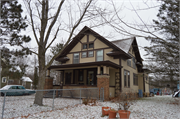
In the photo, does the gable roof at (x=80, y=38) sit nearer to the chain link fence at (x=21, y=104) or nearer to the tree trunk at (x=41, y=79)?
the chain link fence at (x=21, y=104)

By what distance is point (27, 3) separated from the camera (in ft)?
30.2

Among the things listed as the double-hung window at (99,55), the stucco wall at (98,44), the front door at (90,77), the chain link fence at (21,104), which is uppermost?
the stucco wall at (98,44)

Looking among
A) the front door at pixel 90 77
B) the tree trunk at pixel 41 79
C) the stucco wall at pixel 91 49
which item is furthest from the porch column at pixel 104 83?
the tree trunk at pixel 41 79

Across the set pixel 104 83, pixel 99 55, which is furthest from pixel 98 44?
pixel 104 83

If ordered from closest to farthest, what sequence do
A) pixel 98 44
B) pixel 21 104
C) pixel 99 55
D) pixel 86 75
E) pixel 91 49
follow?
pixel 21 104 → pixel 99 55 → pixel 98 44 → pixel 91 49 → pixel 86 75

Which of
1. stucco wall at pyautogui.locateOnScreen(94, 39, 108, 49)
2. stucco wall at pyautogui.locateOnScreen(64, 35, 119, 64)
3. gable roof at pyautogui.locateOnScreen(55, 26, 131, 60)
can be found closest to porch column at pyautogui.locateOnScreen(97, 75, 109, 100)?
stucco wall at pyautogui.locateOnScreen(64, 35, 119, 64)

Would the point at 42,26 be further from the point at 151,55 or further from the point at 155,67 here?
the point at 155,67

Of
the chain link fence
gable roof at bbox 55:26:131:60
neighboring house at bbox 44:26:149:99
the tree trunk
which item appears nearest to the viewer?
the chain link fence

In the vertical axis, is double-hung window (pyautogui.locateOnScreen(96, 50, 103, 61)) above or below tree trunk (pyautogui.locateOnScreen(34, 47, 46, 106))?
above

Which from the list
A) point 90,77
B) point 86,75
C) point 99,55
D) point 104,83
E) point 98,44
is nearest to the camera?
point 104,83

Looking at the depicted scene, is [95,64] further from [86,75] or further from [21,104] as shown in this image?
[21,104]

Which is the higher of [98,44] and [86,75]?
[98,44]

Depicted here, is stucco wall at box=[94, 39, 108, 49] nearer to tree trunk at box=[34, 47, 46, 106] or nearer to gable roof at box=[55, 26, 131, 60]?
gable roof at box=[55, 26, 131, 60]

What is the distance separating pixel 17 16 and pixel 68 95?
8216 millimetres
